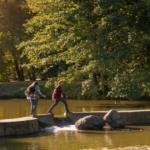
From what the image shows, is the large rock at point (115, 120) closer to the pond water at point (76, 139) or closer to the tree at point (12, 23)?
the pond water at point (76, 139)

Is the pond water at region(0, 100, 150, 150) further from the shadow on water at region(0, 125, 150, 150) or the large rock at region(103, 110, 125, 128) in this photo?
the large rock at region(103, 110, 125, 128)

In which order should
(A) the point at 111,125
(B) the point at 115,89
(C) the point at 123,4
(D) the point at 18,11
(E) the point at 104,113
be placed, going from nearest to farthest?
(A) the point at 111,125, (E) the point at 104,113, (B) the point at 115,89, (C) the point at 123,4, (D) the point at 18,11

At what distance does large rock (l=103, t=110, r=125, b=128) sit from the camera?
13.2m

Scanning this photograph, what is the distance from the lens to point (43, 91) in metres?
37.5

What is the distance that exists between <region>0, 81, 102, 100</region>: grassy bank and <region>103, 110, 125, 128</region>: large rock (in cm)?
1601

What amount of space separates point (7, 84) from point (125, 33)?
25.2 meters

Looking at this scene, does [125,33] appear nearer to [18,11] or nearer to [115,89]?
[115,89]

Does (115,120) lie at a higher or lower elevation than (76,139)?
higher

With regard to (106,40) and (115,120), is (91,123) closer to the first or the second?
(115,120)

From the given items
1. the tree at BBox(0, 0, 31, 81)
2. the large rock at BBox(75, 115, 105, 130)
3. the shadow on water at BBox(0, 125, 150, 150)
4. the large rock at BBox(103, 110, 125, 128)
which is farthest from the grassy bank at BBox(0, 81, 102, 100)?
the shadow on water at BBox(0, 125, 150, 150)

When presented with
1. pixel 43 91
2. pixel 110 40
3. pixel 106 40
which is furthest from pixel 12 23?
pixel 106 40

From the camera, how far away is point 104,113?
48.0ft

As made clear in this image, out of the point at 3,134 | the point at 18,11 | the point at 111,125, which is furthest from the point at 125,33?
the point at 18,11

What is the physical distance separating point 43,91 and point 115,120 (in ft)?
81.3
